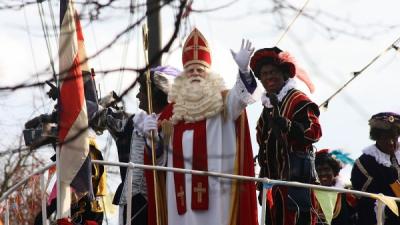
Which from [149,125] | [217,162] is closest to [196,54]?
[149,125]

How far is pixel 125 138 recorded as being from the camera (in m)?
9.91

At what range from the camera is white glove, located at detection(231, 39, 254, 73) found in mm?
8617

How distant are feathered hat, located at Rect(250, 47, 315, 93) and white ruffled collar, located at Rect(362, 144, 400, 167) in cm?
130

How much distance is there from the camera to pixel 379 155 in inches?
401

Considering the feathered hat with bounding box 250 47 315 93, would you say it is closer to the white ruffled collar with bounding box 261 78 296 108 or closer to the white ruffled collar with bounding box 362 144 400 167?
the white ruffled collar with bounding box 261 78 296 108

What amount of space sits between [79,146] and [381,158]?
11.1 ft

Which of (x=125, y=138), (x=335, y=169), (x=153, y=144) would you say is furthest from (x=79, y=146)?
(x=335, y=169)

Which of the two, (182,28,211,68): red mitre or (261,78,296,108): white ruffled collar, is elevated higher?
(182,28,211,68): red mitre

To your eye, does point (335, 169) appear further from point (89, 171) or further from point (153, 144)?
point (89, 171)

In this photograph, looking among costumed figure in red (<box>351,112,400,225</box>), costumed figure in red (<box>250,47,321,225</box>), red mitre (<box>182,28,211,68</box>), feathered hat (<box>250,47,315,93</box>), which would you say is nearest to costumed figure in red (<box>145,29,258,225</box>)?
red mitre (<box>182,28,211,68</box>)

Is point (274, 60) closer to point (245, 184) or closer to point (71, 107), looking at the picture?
point (245, 184)

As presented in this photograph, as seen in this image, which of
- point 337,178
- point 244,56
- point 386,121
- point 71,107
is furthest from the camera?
point 337,178

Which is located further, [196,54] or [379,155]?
[379,155]

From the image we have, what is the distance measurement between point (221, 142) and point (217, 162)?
219mm
